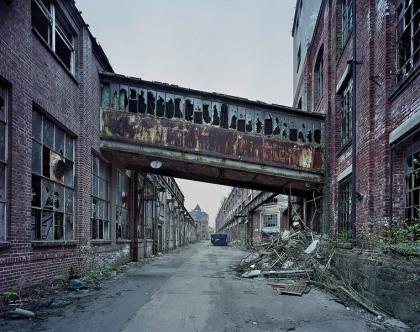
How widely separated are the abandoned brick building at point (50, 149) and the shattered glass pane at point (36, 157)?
2 centimetres

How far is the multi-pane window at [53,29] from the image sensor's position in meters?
9.96

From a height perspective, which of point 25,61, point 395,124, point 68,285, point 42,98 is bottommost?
point 68,285

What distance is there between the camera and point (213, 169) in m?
15.0

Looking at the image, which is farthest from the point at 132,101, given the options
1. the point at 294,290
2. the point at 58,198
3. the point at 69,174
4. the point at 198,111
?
the point at 294,290

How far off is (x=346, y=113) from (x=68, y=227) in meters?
9.17

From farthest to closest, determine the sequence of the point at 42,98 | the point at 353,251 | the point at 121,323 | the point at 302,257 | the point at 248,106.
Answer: the point at 248,106 < the point at 302,257 < the point at 353,251 < the point at 42,98 < the point at 121,323

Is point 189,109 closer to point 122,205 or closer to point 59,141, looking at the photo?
point 59,141

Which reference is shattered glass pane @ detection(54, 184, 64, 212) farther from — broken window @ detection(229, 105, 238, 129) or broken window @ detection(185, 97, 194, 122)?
broken window @ detection(229, 105, 238, 129)

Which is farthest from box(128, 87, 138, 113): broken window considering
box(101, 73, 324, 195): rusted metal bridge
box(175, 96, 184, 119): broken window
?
box(175, 96, 184, 119): broken window

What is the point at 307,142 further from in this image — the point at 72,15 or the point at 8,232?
the point at 8,232

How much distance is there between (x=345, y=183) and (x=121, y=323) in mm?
8824

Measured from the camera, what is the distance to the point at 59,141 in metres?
11.0

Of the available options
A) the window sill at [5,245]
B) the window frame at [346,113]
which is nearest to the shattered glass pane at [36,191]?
the window sill at [5,245]

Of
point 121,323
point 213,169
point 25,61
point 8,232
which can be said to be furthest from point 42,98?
point 213,169
